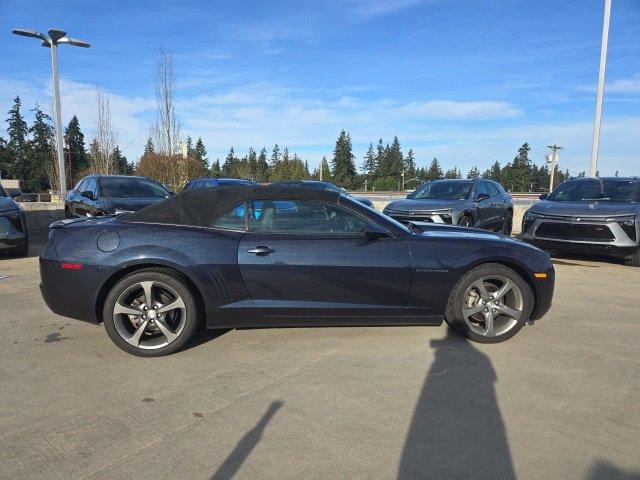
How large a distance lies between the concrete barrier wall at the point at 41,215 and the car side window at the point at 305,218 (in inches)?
451

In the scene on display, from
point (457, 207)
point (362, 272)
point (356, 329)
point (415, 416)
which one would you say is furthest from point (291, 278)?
point (457, 207)

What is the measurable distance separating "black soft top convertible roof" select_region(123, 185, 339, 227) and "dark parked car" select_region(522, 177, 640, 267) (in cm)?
594

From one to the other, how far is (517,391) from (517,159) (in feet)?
366

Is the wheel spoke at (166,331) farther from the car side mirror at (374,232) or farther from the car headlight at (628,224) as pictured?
the car headlight at (628,224)

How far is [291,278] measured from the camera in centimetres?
397

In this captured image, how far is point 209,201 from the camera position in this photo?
421 cm

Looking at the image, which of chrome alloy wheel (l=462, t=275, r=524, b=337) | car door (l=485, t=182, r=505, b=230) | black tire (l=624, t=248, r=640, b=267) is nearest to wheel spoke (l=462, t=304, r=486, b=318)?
chrome alloy wheel (l=462, t=275, r=524, b=337)

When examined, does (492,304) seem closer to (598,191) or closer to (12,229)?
(598,191)

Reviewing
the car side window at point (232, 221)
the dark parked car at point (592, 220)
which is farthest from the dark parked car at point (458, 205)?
the car side window at point (232, 221)

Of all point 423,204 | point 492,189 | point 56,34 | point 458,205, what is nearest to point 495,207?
point 492,189

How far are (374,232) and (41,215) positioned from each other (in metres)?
12.7

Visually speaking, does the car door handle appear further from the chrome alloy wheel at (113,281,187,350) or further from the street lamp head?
the street lamp head

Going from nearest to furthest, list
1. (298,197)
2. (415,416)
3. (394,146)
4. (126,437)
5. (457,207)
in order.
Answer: (126,437) → (415,416) → (298,197) → (457,207) → (394,146)

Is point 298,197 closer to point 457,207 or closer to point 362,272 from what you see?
point 362,272
